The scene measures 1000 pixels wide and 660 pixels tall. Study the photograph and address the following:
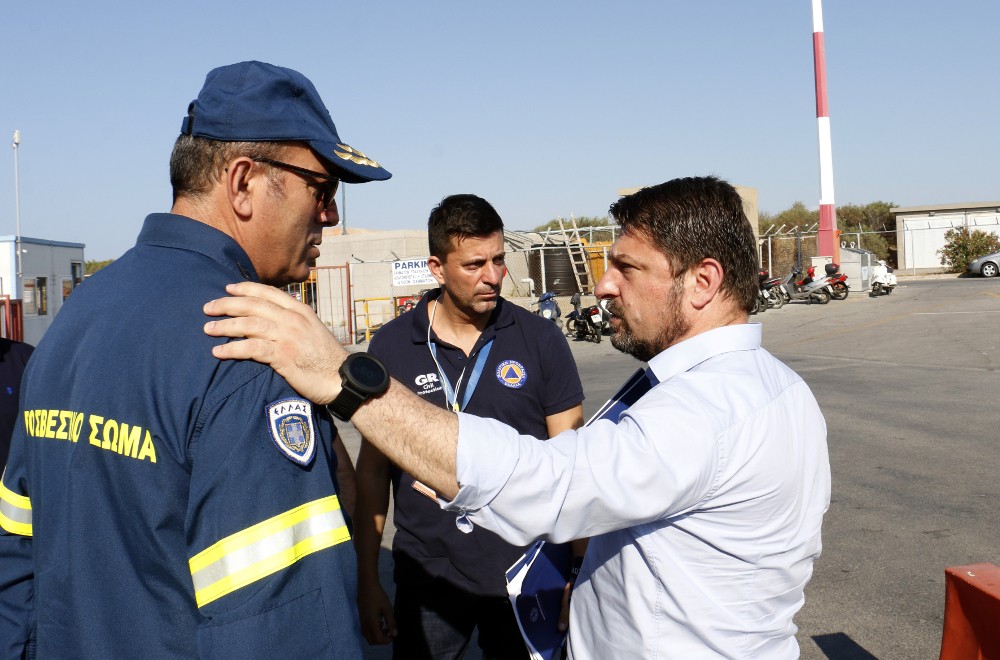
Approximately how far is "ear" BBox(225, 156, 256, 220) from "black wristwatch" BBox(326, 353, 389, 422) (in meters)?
0.39

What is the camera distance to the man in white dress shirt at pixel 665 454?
65.1 inches

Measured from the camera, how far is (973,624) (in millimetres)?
2848

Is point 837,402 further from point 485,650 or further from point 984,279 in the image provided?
point 984,279

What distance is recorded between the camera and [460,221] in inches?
154

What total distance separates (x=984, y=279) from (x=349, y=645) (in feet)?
117

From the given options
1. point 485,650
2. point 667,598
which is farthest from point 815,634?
point 667,598

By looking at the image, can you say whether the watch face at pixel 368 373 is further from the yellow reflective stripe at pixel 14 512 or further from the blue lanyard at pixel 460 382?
the blue lanyard at pixel 460 382

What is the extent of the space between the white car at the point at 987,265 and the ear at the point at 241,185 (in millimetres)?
37378

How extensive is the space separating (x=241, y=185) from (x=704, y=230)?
112 centimetres

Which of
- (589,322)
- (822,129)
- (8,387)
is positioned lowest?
(589,322)

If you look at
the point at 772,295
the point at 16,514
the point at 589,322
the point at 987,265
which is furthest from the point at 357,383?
the point at 987,265

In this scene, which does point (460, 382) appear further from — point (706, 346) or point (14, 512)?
point (14, 512)

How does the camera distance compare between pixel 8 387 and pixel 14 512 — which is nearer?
pixel 14 512

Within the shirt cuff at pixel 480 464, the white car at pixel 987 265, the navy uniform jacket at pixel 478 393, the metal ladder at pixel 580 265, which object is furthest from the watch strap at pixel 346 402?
the white car at pixel 987 265
